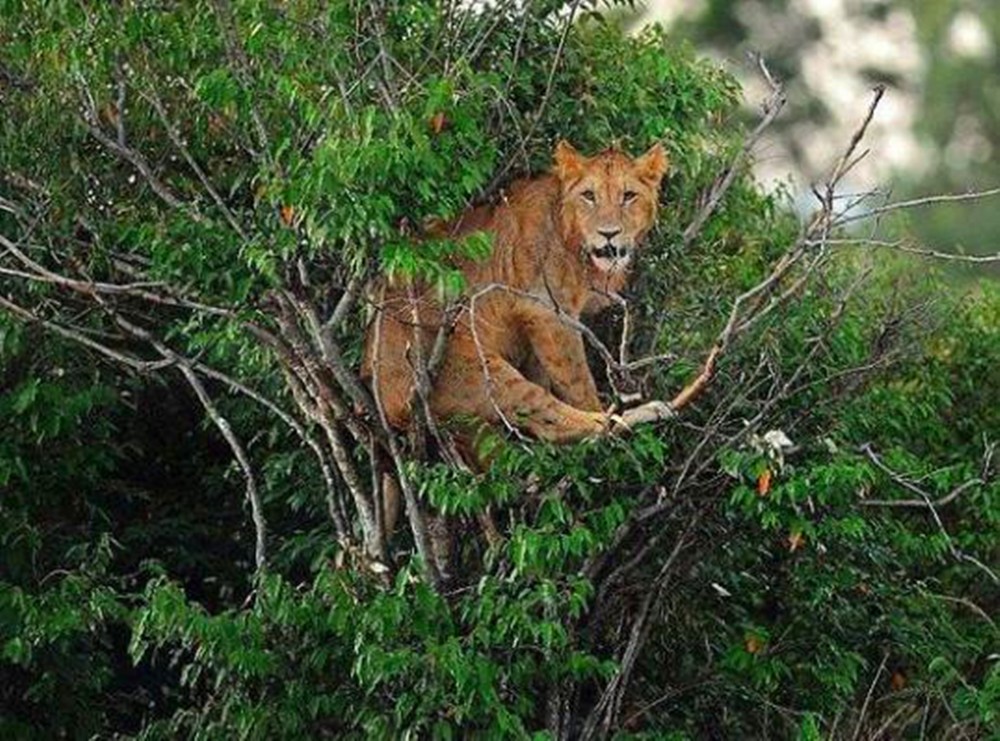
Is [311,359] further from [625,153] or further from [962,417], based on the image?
[962,417]

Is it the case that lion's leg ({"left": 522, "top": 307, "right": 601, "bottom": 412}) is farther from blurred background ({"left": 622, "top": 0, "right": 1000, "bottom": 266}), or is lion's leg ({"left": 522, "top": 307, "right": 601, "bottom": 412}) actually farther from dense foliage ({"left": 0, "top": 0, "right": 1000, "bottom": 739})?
blurred background ({"left": 622, "top": 0, "right": 1000, "bottom": 266})

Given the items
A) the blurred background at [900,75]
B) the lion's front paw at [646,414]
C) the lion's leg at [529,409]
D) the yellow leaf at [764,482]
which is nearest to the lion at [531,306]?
the lion's leg at [529,409]

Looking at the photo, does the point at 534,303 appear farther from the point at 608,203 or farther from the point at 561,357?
the point at 608,203

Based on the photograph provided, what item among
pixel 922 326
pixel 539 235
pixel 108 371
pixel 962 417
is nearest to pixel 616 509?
pixel 539 235

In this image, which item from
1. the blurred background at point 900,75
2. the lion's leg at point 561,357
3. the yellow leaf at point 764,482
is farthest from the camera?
the blurred background at point 900,75

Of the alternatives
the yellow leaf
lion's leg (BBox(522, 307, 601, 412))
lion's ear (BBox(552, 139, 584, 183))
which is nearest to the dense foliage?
the yellow leaf

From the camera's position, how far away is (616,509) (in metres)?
8.84

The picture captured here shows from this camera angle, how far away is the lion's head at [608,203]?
9281 millimetres

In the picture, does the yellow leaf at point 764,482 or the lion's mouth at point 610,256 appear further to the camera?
the lion's mouth at point 610,256

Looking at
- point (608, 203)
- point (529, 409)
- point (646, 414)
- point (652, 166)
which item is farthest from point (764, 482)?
point (652, 166)

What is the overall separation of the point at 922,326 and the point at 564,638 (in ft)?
7.10

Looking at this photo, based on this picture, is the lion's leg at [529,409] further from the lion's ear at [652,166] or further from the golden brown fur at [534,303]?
the lion's ear at [652,166]

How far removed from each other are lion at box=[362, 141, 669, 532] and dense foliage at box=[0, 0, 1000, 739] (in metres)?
0.18

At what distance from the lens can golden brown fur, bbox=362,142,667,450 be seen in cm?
923
